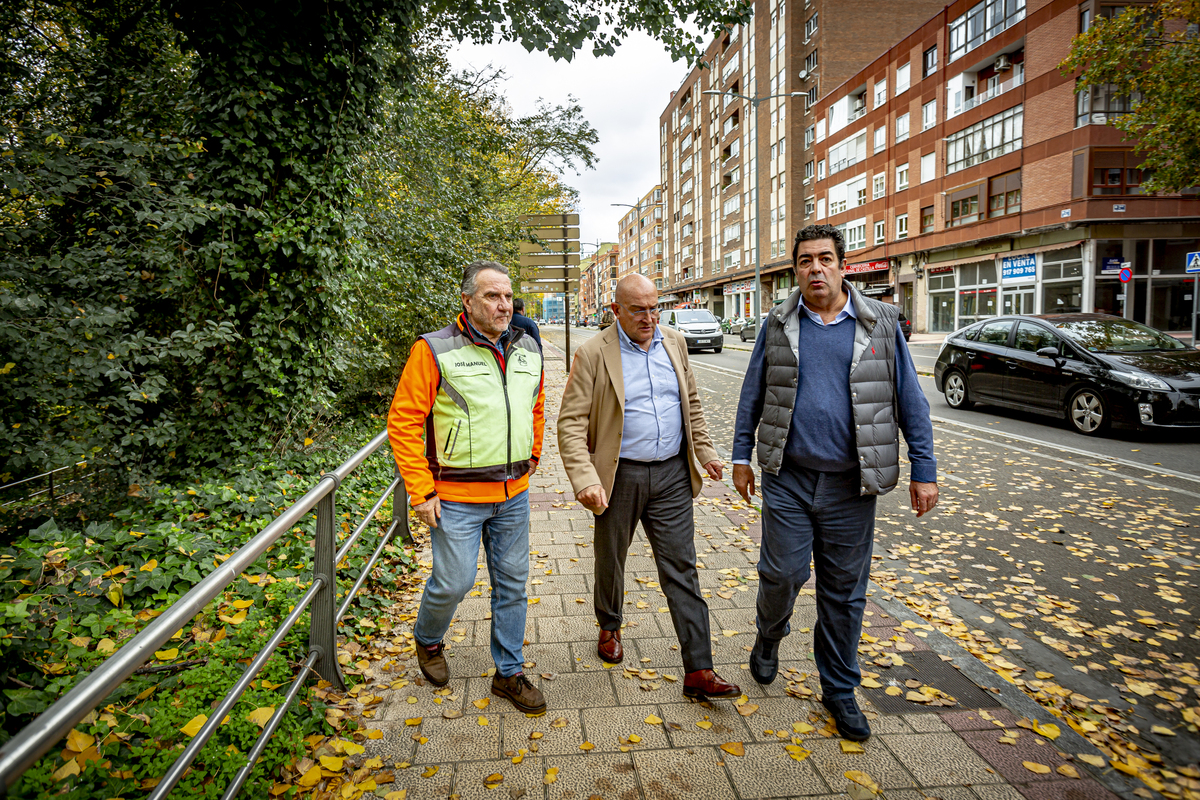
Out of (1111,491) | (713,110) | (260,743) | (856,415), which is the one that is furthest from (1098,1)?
(713,110)

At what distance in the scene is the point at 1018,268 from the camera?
32844 millimetres

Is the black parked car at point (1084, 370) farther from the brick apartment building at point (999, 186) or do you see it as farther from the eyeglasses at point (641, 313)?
the brick apartment building at point (999, 186)

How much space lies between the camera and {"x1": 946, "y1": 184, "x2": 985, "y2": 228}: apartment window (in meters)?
35.4

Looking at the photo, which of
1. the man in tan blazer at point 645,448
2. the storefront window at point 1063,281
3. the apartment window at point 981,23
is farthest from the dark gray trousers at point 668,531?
the apartment window at point 981,23

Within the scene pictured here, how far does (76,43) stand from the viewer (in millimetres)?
6180

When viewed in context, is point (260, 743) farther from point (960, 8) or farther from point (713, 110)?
Answer: point (713, 110)

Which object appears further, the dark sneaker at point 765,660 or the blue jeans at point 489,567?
the dark sneaker at point 765,660

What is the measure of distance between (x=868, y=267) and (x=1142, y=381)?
39.3 metres

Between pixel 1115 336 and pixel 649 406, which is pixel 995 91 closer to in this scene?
pixel 1115 336

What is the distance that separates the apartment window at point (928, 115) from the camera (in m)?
38.8

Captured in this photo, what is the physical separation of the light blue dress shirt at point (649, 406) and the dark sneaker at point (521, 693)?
45.5 inches

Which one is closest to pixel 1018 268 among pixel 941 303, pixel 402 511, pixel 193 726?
pixel 941 303

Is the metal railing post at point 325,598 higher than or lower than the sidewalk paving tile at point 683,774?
higher

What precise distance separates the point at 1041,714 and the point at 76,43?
8.63 metres
